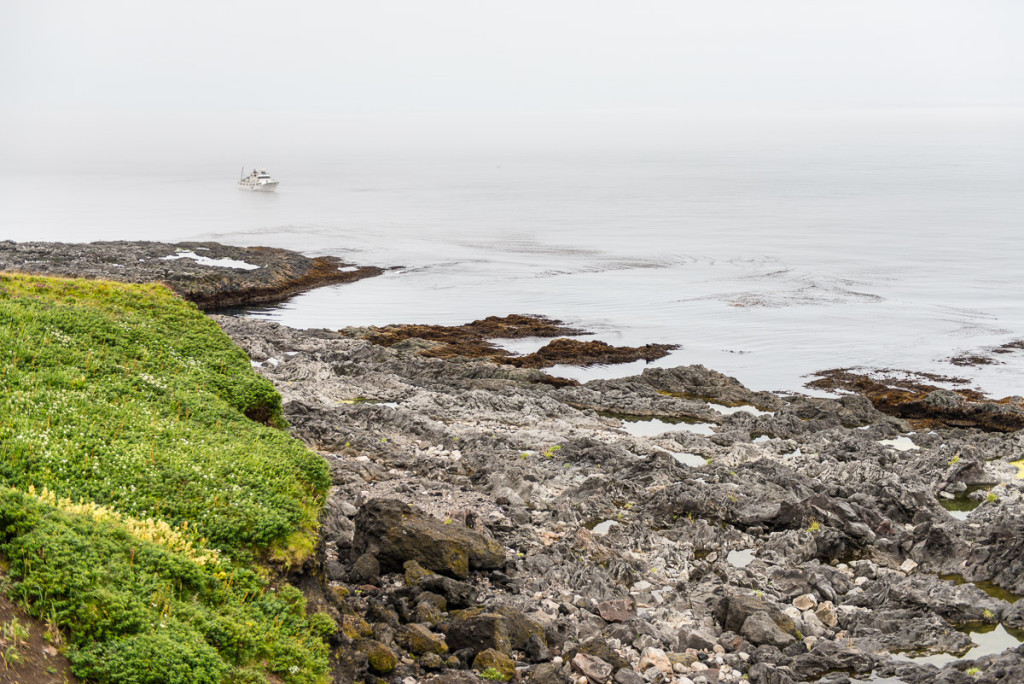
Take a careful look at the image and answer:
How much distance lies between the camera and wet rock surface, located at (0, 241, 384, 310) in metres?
60.9

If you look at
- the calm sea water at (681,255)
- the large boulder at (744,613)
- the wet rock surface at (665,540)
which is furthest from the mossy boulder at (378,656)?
the calm sea water at (681,255)

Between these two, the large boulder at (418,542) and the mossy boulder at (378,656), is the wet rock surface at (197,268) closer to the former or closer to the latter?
the large boulder at (418,542)

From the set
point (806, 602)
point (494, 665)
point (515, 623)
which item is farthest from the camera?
point (806, 602)

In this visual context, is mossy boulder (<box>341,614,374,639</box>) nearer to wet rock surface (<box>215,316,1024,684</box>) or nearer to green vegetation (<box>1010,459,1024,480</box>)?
wet rock surface (<box>215,316,1024,684</box>)

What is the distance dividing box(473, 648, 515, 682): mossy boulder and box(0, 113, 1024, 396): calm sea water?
2806 centimetres

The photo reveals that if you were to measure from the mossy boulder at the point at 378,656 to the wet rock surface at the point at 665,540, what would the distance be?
36mm

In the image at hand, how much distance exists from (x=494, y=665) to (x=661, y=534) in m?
8.57

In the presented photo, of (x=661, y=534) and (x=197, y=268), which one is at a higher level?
(x=197, y=268)

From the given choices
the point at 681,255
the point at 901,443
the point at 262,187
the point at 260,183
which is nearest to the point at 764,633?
the point at 901,443

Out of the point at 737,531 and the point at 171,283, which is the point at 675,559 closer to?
the point at 737,531

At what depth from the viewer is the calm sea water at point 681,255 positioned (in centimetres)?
5169

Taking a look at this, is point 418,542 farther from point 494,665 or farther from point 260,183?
point 260,183

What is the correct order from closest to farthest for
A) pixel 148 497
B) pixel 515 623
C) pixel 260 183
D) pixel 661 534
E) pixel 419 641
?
pixel 148 497 → pixel 419 641 → pixel 515 623 → pixel 661 534 → pixel 260 183

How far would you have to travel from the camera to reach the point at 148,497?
14.0 metres
